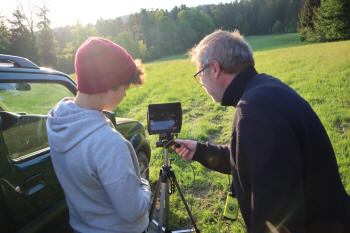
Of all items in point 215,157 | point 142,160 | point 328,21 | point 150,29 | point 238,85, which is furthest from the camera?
point 150,29

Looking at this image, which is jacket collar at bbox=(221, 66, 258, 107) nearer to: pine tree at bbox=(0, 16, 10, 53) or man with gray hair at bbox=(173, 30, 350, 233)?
man with gray hair at bbox=(173, 30, 350, 233)

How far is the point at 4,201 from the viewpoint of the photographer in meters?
1.44

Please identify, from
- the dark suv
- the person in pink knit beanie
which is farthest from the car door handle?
the person in pink knit beanie

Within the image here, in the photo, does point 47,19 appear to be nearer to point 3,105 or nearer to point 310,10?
point 3,105

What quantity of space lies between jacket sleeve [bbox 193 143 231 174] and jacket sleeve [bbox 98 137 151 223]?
40.4 inches

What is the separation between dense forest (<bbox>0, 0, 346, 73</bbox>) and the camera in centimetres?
3562

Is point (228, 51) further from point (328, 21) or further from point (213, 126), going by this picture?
point (328, 21)

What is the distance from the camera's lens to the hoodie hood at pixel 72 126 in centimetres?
114

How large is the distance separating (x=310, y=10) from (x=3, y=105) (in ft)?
183

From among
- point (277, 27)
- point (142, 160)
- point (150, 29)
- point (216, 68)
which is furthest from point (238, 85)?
point (277, 27)

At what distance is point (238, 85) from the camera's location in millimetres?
1521

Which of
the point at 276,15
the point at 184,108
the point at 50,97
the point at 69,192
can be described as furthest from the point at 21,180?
the point at 276,15

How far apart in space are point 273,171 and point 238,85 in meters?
0.65

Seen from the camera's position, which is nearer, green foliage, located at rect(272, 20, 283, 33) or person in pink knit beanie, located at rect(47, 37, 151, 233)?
person in pink knit beanie, located at rect(47, 37, 151, 233)
